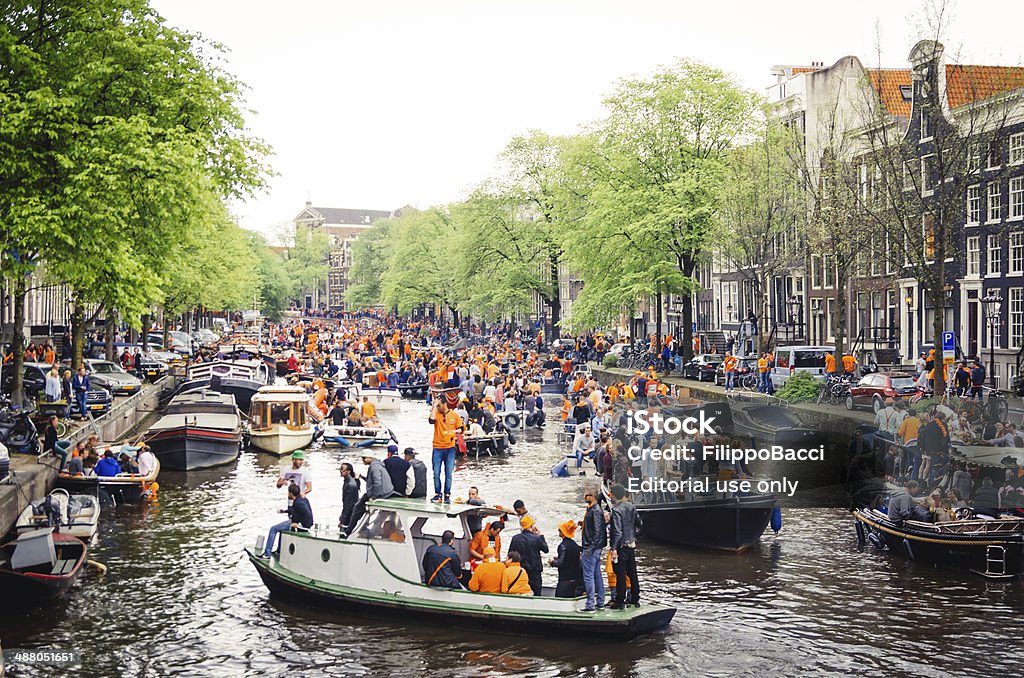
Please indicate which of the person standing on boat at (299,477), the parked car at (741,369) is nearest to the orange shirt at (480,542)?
the person standing on boat at (299,477)

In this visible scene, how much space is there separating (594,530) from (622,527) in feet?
1.67

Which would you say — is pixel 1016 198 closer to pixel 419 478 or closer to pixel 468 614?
pixel 419 478

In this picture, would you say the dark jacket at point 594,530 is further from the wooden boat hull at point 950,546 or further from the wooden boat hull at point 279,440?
the wooden boat hull at point 279,440

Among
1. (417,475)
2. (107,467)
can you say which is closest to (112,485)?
(107,467)

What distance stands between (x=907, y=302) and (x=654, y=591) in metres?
37.6

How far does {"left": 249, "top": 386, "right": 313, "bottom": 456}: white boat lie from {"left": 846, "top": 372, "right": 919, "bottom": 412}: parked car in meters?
18.0

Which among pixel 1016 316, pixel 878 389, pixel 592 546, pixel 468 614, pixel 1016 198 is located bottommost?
pixel 468 614

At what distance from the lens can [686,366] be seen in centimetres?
5422

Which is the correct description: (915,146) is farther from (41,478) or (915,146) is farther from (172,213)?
(41,478)

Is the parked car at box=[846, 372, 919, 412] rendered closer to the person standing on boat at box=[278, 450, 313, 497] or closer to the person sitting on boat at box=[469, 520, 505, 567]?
the person standing on boat at box=[278, 450, 313, 497]

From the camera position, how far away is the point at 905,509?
878 inches

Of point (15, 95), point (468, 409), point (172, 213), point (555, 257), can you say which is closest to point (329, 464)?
point (468, 409)

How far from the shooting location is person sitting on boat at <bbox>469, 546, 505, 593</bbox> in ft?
57.8

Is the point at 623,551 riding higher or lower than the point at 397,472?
lower
